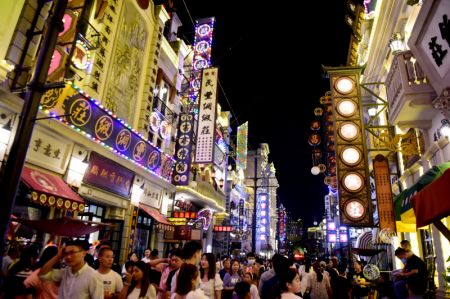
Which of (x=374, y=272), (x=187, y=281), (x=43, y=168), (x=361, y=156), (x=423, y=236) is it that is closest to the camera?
(x=187, y=281)

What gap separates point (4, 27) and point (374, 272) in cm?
1573

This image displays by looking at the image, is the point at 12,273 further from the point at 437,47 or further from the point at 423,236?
the point at 423,236

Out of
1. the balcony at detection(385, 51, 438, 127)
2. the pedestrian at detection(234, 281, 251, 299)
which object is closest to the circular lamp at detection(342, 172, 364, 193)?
the balcony at detection(385, 51, 438, 127)

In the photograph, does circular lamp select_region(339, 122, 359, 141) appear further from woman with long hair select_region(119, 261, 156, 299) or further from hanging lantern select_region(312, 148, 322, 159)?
hanging lantern select_region(312, 148, 322, 159)

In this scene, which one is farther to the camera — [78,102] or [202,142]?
[202,142]

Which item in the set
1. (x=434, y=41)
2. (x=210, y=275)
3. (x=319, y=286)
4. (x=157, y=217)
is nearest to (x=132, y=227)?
(x=157, y=217)

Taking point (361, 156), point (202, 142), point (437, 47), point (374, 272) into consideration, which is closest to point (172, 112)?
point (202, 142)

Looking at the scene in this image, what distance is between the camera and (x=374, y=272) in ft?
41.0

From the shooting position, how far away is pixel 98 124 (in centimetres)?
1358

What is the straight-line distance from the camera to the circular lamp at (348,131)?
14.9 m

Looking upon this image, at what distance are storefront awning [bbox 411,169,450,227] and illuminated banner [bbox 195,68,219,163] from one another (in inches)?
567

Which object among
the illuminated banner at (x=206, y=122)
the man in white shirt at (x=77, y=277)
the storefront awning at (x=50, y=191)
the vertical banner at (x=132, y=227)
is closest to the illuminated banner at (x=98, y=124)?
the storefront awning at (x=50, y=191)

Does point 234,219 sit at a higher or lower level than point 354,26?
lower

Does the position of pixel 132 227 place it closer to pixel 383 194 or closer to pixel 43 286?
pixel 43 286
